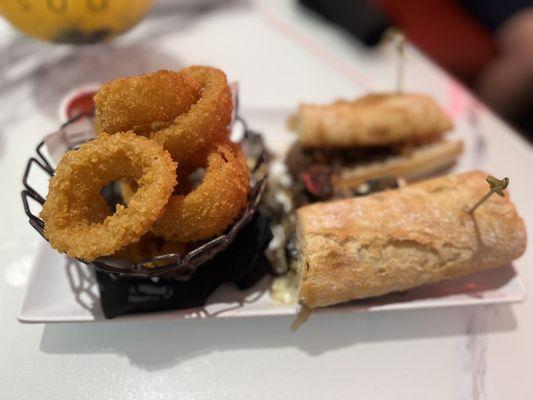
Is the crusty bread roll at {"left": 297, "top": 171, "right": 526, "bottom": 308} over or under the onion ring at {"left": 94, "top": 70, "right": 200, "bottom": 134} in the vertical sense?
under

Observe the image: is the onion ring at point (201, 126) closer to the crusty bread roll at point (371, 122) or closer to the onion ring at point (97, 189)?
the onion ring at point (97, 189)

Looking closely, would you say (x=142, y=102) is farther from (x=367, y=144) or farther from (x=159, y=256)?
(x=367, y=144)

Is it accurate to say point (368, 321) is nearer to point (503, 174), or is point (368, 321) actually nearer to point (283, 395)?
point (283, 395)

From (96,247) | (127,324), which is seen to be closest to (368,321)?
(127,324)

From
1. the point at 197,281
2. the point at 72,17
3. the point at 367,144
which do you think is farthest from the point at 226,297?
the point at 72,17

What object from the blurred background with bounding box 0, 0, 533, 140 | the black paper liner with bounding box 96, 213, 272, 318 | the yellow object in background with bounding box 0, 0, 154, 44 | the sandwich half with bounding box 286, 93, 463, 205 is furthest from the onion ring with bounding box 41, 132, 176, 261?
the blurred background with bounding box 0, 0, 533, 140

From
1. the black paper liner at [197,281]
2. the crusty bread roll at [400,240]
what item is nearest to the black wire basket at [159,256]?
the black paper liner at [197,281]

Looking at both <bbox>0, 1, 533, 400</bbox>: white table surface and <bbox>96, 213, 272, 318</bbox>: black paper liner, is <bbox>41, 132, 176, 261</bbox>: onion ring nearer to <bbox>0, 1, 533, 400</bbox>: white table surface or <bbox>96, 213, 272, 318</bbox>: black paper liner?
<bbox>96, 213, 272, 318</bbox>: black paper liner
